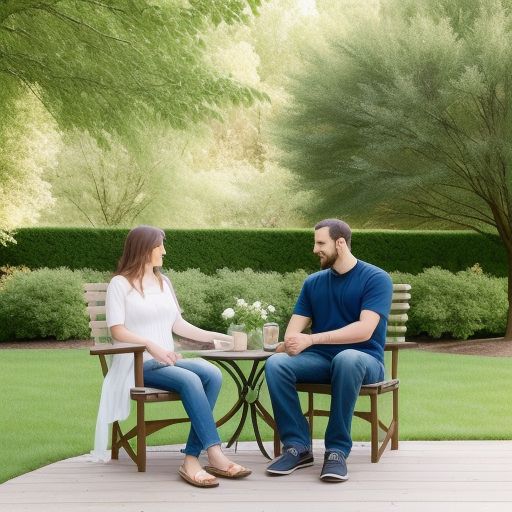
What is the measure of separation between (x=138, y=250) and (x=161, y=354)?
24.5 inches

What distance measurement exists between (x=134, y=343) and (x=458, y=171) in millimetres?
11134

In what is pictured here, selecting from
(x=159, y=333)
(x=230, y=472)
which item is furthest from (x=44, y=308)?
(x=230, y=472)

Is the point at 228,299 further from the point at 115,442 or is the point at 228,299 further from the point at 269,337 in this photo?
the point at 115,442

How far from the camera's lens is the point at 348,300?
225 inches

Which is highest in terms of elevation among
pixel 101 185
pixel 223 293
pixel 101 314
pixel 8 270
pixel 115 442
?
pixel 101 185

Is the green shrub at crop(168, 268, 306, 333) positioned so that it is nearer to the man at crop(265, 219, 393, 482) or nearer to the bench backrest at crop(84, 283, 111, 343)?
the bench backrest at crop(84, 283, 111, 343)

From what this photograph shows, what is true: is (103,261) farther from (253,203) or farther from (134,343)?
(253,203)

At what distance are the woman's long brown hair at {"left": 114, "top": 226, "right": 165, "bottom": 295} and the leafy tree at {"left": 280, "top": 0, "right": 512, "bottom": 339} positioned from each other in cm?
1023

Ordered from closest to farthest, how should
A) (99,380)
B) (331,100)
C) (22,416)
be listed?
1. (22,416)
2. (99,380)
3. (331,100)

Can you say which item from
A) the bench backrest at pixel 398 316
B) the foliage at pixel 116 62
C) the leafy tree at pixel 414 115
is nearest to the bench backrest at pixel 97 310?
the bench backrest at pixel 398 316

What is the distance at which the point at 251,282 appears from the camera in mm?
16938

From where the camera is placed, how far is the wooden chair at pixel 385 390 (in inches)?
220

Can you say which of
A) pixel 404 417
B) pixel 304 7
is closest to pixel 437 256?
pixel 404 417

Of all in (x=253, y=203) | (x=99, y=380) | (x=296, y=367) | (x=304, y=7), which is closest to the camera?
(x=296, y=367)
